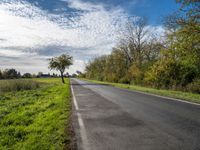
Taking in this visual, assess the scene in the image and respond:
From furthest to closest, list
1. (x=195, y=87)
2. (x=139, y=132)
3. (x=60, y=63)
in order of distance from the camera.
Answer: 1. (x=60, y=63)
2. (x=195, y=87)
3. (x=139, y=132)

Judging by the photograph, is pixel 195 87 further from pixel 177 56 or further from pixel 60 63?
pixel 60 63

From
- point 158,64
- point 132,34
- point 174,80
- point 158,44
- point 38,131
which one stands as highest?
point 132,34

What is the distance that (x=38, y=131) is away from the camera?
5.70 meters

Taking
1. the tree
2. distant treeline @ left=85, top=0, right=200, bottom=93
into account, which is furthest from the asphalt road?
the tree

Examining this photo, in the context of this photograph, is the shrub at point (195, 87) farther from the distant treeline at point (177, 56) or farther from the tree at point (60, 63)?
the tree at point (60, 63)

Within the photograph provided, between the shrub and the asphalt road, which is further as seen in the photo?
the shrub

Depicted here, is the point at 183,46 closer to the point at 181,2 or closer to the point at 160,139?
the point at 181,2

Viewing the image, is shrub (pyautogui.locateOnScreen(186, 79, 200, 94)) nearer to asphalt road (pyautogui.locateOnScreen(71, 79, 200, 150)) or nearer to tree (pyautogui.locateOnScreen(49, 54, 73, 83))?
asphalt road (pyautogui.locateOnScreen(71, 79, 200, 150))

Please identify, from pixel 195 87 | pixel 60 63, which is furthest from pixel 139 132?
pixel 60 63

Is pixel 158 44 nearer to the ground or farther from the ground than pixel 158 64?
farther from the ground

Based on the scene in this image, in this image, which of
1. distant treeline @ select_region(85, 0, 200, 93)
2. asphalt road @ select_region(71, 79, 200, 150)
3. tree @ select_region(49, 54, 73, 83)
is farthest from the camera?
tree @ select_region(49, 54, 73, 83)

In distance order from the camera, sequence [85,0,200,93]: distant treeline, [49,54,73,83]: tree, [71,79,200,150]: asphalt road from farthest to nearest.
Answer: [49,54,73,83]: tree < [85,0,200,93]: distant treeline < [71,79,200,150]: asphalt road

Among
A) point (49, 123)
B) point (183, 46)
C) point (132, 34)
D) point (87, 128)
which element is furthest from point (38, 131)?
point (132, 34)

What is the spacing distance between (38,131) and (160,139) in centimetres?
360
